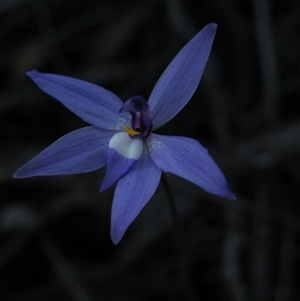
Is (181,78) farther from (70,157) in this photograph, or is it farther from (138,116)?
(70,157)

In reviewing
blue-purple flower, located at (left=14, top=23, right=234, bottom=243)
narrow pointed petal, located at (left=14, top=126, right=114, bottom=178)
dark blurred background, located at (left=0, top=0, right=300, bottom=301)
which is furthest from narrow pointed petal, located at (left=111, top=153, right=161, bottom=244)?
dark blurred background, located at (left=0, top=0, right=300, bottom=301)

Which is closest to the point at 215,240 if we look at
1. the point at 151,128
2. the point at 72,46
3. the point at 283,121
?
the point at 283,121

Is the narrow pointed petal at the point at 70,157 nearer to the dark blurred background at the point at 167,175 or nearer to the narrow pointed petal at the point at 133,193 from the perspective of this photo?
the narrow pointed petal at the point at 133,193

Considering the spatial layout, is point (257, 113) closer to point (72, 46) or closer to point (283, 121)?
point (283, 121)

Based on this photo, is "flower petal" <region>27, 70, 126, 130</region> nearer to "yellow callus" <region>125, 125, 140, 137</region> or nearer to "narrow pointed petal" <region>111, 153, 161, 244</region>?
"yellow callus" <region>125, 125, 140, 137</region>

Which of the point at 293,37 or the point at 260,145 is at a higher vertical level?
the point at 293,37

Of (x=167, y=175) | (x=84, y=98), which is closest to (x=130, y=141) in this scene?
(x=84, y=98)

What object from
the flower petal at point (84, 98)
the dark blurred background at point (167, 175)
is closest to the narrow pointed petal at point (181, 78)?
the flower petal at point (84, 98)
